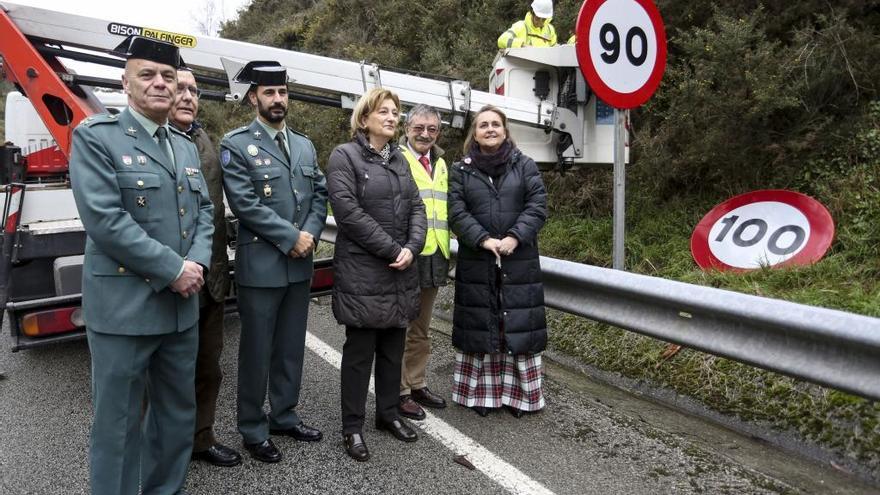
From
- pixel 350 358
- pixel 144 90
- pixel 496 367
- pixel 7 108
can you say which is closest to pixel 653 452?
pixel 496 367

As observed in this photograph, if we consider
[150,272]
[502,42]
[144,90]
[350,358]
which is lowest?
[350,358]

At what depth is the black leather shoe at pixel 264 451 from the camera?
3.20m

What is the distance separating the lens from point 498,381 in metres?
3.79

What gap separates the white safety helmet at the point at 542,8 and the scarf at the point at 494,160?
2.32m

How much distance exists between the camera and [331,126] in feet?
35.8

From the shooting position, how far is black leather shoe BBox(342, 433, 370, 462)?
3195 millimetres

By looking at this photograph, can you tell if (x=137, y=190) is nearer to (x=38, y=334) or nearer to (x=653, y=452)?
(x=38, y=334)

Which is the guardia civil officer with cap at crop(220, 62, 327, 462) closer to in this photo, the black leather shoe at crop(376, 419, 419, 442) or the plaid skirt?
the black leather shoe at crop(376, 419, 419, 442)

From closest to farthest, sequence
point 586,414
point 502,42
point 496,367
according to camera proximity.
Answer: point 586,414, point 496,367, point 502,42

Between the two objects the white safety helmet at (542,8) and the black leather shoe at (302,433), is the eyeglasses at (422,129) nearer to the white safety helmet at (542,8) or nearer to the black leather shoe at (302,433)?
the black leather shoe at (302,433)

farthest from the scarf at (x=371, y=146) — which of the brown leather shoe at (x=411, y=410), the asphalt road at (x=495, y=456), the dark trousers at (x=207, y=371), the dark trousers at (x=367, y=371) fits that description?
the asphalt road at (x=495, y=456)

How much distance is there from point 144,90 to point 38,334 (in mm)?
1914

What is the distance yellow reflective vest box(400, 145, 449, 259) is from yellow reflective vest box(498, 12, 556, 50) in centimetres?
206

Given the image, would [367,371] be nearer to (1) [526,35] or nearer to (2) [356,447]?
(2) [356,447]
